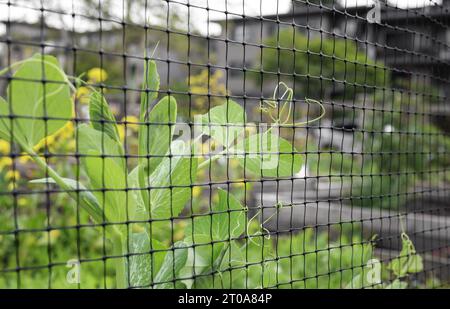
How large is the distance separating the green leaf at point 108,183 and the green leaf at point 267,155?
5.9 inches

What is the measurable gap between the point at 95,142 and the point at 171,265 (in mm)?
166

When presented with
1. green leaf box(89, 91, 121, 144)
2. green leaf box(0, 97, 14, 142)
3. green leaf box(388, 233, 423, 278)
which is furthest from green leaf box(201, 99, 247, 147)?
green leaf box(388, 233, 423, 278)

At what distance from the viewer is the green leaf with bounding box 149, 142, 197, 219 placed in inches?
23.6

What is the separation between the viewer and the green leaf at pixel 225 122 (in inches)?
25.5

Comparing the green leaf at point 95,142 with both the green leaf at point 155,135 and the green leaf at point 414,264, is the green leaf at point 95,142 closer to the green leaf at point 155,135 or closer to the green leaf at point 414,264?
the green leaf at point 155,135

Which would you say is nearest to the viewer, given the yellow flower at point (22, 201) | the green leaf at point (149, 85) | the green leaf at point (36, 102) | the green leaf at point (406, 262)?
the green leaf at point (36, 102)

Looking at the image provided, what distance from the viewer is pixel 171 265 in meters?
0.61

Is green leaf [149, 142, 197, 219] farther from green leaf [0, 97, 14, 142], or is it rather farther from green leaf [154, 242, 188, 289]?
green leaf [0, 97, 14, 142]

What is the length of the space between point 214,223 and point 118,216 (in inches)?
5.6

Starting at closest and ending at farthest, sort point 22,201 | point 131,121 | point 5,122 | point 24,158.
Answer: point 5,122
point 131,121
point 24,158
point 22,201

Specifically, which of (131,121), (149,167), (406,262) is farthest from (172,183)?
(406,262)

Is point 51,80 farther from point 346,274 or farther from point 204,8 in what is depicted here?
point 346,274

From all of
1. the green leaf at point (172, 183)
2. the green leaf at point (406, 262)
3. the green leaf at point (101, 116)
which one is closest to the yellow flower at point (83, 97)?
the green leaf at point (101, 116)

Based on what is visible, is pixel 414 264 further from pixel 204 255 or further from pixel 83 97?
pixel 83 97
